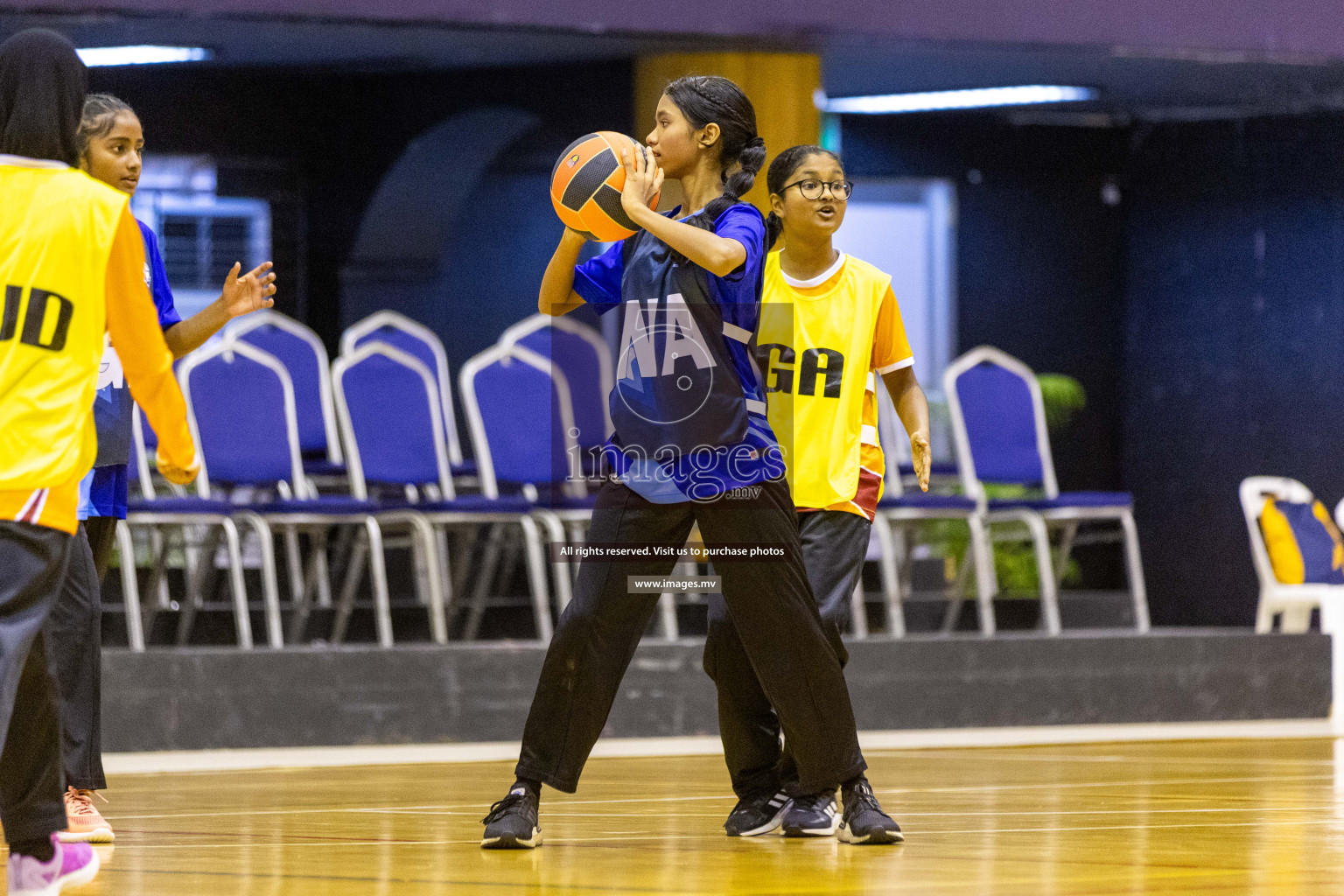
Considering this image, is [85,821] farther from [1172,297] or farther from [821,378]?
[1172,297]

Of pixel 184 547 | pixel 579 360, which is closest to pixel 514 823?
pixel 184 547

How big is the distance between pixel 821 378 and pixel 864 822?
0.86 m

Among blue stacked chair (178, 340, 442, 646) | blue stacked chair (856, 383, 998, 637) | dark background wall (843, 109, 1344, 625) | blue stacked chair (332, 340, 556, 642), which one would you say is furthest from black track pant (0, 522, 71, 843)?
dark background wall (843, 109, 1344, 625)

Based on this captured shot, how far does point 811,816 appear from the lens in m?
3.13

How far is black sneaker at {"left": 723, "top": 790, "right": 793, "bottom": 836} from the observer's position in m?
3.19

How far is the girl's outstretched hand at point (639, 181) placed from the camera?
2.80 m

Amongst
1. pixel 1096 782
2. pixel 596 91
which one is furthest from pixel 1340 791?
pixel 596 91

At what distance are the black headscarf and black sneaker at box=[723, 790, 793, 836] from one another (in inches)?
63.5

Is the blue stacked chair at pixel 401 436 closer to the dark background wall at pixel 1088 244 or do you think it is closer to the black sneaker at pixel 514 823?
the dark background wall at pixel 1088 244

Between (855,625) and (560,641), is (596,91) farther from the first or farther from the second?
(560,641)

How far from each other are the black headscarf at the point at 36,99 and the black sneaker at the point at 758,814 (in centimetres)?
161

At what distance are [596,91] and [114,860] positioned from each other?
5002 millimetres

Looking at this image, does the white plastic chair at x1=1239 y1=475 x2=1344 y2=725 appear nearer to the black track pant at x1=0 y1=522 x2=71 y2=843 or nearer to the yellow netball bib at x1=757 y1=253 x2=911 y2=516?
the yellow netball bib at x1=757 y1=253 x2=911 y2=516

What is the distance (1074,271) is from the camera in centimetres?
916
